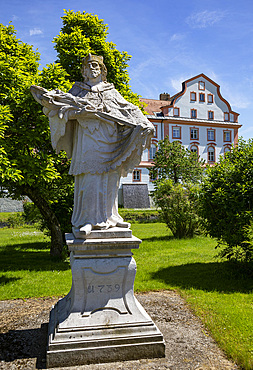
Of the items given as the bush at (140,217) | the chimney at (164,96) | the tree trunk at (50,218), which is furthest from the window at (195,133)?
the tree trunk at (50,218)

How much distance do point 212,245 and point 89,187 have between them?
9375 mm

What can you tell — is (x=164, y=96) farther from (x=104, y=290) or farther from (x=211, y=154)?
(x=104, y=290)

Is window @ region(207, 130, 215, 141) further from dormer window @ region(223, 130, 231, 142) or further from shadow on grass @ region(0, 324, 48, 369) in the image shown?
shadow on grass @ region(0, 324, 48, 369)

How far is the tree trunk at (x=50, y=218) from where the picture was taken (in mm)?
9055

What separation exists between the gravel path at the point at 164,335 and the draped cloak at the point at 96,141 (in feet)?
5.23

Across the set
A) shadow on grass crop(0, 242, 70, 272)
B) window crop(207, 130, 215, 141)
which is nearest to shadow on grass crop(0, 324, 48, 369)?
shadow on grass crop(0, 242, 70, 272)

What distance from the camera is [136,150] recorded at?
4152mm

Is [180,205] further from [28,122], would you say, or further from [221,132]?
[221,132]

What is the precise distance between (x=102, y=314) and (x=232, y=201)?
176 inches

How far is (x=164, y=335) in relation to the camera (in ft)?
13.8

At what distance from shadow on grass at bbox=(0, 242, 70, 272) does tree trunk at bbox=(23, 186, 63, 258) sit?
1.27 feet

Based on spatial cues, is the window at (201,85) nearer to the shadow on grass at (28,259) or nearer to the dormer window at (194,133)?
the dormer window at (194,133)

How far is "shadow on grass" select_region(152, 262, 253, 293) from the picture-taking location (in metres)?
6.54

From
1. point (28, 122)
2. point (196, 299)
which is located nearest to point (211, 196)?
point (196, 299)
